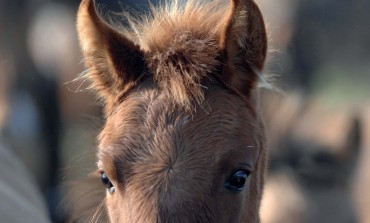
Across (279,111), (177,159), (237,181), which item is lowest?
(279,111)

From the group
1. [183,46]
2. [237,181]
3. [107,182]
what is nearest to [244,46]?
[183,46]

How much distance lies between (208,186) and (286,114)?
3.47 m

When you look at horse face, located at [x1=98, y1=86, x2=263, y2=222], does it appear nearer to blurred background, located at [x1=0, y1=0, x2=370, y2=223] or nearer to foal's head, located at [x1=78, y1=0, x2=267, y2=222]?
foal's head, located at [x1=78, y1=0, x2=267, y2=222]

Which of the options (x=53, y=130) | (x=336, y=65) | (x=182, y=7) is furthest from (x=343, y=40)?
(x=182, y=7)

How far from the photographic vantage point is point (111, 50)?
244 centimetres

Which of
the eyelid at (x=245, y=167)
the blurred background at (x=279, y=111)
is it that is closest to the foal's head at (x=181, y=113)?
the eyelid at (x=245, y=167)

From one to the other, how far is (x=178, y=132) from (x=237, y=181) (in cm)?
26

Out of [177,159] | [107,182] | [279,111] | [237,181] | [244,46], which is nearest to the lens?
[177,159]

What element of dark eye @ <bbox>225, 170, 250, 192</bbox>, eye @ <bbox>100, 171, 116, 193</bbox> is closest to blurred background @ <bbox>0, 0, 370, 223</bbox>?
eye @ <bbox>100, 171, 116, 193</bbox>

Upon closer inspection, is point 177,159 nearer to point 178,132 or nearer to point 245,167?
point 178,132

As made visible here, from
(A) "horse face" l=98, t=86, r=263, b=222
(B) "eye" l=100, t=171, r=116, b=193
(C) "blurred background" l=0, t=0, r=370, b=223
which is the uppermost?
(A) "horse face" l=98, t=86, r=263, b=222

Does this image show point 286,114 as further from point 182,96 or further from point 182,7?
point 182,96

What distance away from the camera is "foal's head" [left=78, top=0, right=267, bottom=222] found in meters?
2.06

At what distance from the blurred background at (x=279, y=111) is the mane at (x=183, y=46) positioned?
2.56 feet
